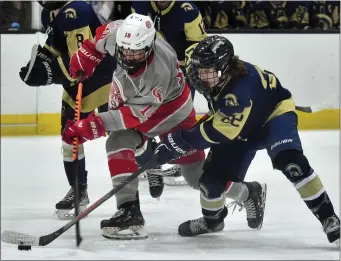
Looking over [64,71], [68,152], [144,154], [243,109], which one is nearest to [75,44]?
[64,71]

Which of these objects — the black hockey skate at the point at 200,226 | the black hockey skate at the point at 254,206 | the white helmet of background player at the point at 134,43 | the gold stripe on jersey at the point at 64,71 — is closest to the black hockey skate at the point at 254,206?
the black hockey skate at the point at 254,206

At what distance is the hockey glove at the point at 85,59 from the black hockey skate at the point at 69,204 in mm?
586

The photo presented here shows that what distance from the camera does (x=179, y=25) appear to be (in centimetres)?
474

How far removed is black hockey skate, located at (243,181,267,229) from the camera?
12.3 ft

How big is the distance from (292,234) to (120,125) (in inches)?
33.1

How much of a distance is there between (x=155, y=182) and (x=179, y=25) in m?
A: 0.93

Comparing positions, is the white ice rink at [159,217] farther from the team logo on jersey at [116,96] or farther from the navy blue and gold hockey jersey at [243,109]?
the team logo on jersey at [116,96]

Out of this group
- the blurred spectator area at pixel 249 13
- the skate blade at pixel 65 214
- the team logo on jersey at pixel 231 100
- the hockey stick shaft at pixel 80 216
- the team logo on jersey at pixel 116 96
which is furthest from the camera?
the blurred spectator area at pixel 249 13

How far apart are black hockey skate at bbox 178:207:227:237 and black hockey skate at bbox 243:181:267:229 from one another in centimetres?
14

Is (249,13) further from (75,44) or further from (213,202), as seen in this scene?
(213,202)

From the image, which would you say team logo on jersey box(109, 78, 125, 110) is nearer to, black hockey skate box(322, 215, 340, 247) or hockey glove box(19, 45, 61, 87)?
hockey glove box(19, 45, 61, 87)

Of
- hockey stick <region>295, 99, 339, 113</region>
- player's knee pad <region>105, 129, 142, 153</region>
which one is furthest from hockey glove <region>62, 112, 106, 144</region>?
hockey stick <region>295, 99, 339, 113</region>

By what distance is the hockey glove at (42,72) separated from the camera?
13.0 ft

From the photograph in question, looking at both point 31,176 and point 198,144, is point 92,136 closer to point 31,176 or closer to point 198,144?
point 198,144
